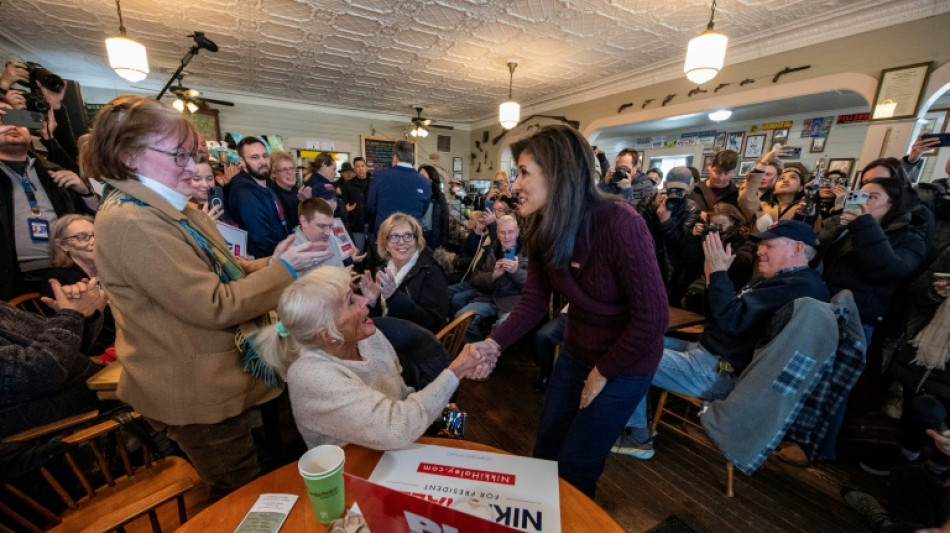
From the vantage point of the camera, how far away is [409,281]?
2.21 m

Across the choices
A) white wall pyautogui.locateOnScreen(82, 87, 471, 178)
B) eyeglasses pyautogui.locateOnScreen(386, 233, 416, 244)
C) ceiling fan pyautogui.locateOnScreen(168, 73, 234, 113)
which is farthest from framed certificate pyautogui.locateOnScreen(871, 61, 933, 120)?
white wall pyautogui.locateOnScreen(82, 87, 471, 178)

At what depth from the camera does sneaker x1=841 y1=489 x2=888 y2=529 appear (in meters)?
1.59

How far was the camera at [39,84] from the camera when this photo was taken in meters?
2.01

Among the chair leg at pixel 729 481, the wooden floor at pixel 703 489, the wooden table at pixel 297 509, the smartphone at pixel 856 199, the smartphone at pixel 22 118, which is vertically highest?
the smartphone at pixel 22 118

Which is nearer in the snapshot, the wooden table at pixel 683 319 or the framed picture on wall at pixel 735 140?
the wooden table at pixel 683 319

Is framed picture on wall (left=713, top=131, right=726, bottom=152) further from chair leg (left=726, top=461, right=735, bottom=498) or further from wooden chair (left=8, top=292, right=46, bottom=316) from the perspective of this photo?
wooden chair (left=8, top=292, right=46, bottom=316)

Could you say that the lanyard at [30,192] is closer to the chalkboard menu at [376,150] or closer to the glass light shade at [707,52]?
the glass light shade at [707,52]

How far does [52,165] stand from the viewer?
83.5 inches

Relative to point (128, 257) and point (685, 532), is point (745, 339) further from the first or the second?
point (128, 257)

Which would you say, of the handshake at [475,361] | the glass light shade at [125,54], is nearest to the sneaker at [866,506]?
the handshake at [475,361]

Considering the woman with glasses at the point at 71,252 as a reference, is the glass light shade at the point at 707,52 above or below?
above

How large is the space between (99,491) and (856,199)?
3.59 meters

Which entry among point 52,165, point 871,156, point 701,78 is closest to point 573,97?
point 701,78

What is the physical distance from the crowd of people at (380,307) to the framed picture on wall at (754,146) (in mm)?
5479
